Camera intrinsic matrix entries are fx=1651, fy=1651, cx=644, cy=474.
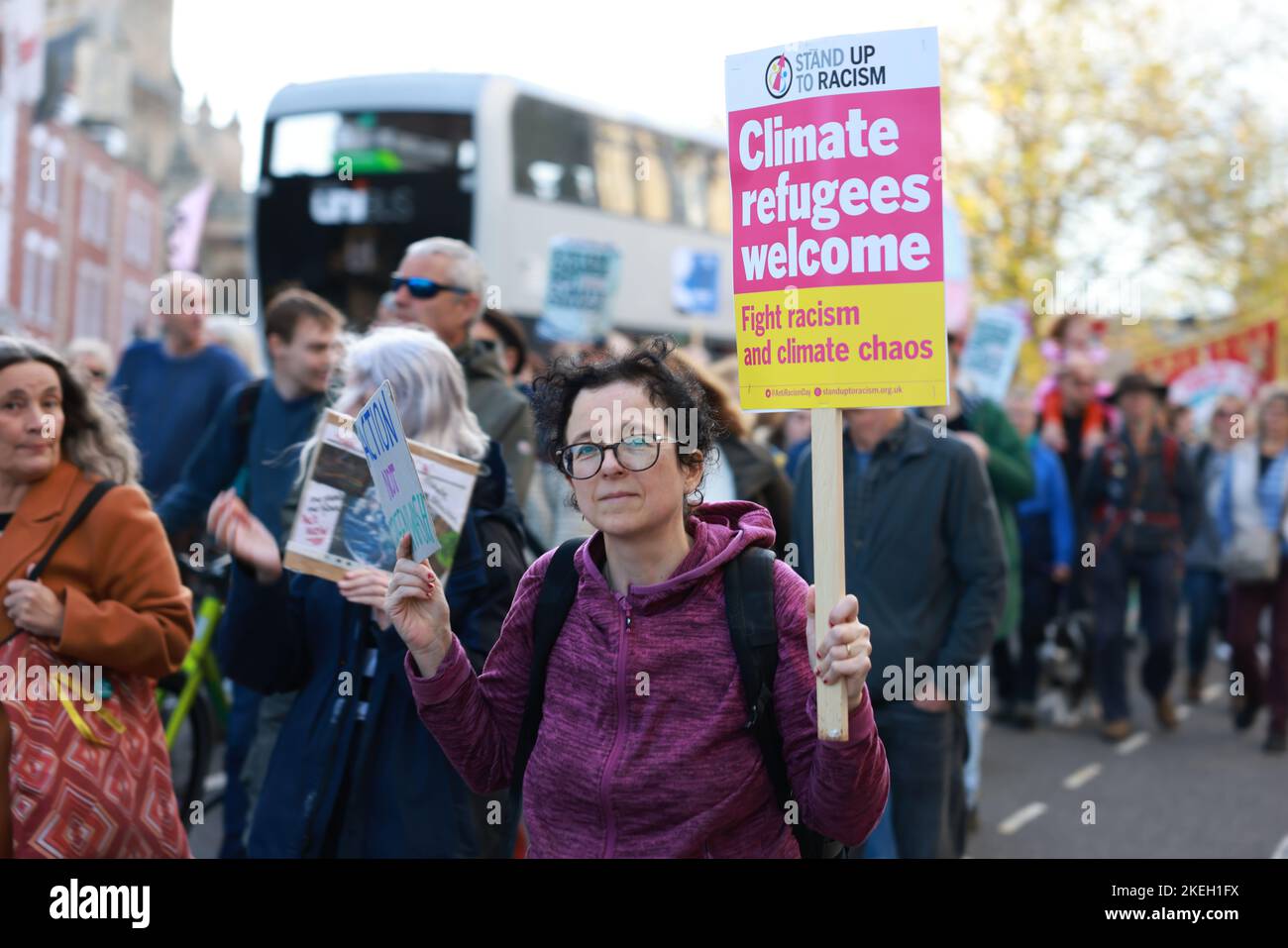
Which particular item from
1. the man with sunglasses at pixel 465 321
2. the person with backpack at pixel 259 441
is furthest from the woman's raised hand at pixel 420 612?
the person with backpack at pixel 259 441

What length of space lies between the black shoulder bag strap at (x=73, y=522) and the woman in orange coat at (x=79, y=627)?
1 centimetres

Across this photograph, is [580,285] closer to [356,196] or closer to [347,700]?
[347,700]

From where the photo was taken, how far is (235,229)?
69.4 m

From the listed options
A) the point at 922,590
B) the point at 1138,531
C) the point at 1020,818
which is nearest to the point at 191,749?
the point at 922,590

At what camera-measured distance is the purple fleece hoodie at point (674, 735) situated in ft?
9.07

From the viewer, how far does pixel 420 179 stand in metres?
15.9

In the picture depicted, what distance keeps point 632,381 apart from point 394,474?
463 millimetres

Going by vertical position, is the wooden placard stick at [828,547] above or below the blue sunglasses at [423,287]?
below

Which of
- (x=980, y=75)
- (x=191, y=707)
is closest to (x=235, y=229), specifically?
(x=980, y=75)

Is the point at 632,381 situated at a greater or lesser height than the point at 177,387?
→ lesser

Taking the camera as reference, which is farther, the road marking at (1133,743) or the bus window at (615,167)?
the bus window at (615,167)

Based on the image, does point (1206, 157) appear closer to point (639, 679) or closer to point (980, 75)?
point (980, 75)

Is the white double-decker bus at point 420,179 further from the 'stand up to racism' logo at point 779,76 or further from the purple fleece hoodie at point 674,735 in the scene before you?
the purple fleece hoodie at point 674,735
